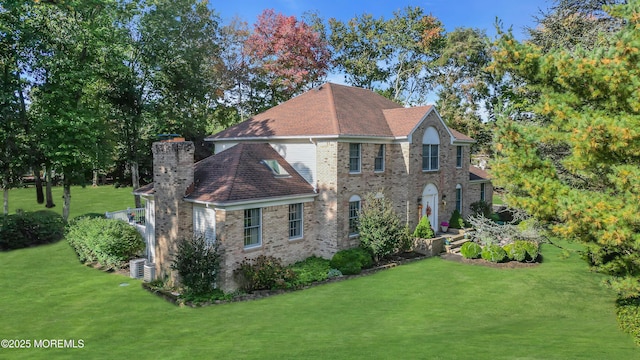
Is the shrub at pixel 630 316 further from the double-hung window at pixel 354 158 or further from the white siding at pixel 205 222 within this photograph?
the white siding at pixel 205 222

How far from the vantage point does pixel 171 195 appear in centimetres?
1883

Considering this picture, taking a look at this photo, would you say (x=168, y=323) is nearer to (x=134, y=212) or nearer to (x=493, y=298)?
(x=493, y=298)

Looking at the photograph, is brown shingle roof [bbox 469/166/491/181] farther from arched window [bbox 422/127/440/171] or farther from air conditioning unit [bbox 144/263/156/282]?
air conditioning unit [bbox 144/263/156/282]

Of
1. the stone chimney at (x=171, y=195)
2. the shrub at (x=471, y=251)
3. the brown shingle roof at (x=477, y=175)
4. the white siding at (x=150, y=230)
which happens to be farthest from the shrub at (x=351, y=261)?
the brown shingle roof at (x=477, y=175)

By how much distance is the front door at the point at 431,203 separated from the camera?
27344 millimetres

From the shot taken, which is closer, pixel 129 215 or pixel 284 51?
pixel 129 215

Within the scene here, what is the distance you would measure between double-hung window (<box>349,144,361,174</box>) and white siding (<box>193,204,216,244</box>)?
27.4ft

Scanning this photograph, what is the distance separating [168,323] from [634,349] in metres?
14.1

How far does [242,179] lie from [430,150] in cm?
1385

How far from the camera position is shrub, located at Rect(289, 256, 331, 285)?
18.8 meters

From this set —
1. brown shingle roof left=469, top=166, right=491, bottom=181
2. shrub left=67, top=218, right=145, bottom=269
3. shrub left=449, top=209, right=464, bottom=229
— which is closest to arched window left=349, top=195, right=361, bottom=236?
shrub left=449, top=209, right=464, bottom=229

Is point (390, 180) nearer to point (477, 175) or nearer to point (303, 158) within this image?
point (303, 158)

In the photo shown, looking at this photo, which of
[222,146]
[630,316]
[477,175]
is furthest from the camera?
[477,175]

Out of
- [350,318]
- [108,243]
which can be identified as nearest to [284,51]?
[108,243]
